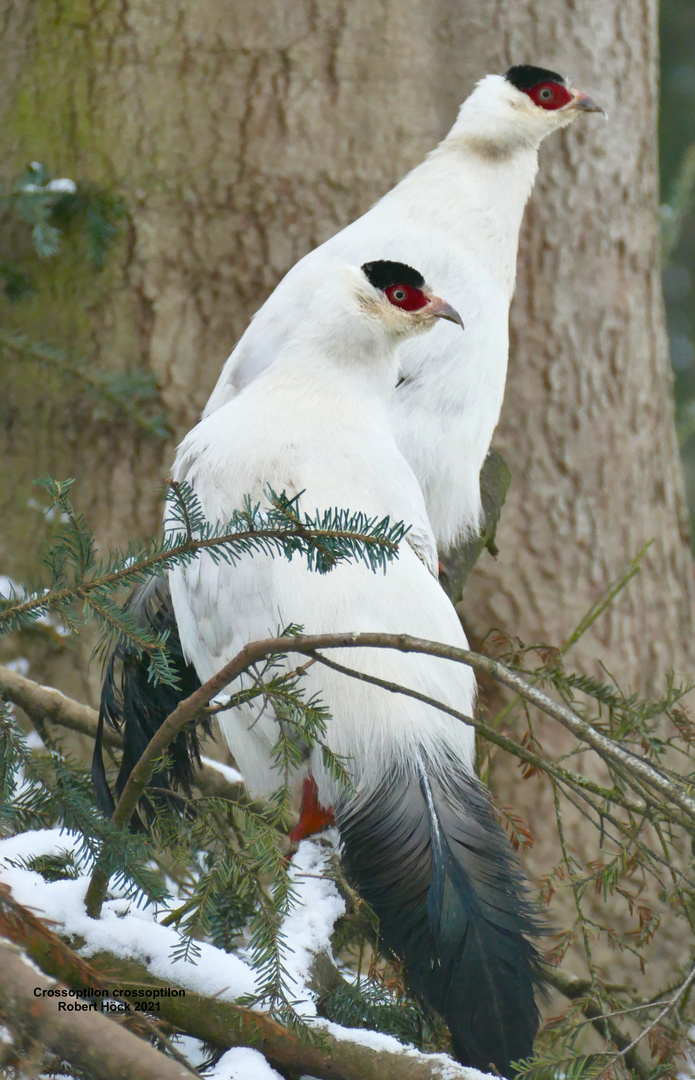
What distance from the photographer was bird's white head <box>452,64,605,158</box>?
326 cm

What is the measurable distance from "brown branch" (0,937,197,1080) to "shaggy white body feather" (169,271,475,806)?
764 mm

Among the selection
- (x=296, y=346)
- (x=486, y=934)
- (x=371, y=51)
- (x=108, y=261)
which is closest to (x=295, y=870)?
(x=486, y=934)

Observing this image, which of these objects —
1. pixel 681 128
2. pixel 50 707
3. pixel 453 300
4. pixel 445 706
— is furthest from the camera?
pixel 681 128

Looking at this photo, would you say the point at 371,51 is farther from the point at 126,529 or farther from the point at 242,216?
the point at 126,529

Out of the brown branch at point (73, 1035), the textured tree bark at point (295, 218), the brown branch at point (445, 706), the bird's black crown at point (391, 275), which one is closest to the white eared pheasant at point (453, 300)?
the bird's black crown at point (391, 275)

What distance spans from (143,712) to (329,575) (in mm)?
741

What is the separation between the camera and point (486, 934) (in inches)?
65.3

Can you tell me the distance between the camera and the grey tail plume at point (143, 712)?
2430 mm

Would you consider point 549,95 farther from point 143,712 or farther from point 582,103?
point 143,712

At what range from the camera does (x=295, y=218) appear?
3.73 metres

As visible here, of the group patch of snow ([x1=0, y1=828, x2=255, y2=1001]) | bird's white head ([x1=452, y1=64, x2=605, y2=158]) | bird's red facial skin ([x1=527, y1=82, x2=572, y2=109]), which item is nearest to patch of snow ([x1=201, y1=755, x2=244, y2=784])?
patch of snow ([x1=0, y1=828, x2=255, y2=1001])

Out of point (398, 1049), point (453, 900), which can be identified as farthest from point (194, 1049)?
point (453, 900)

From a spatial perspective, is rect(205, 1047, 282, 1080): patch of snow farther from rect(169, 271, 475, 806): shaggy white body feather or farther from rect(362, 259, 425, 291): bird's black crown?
rect(362, 259, 425, 291): bird's black crown

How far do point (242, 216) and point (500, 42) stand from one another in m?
1.23
